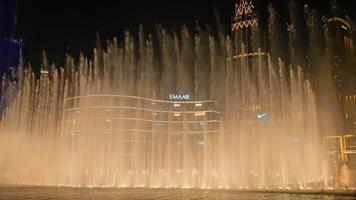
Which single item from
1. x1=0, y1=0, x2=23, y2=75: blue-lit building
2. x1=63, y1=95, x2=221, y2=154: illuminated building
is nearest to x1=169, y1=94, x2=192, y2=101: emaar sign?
x1=63, y1=95, x2=221, y2=154: illuminated building

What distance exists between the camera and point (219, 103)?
104 m

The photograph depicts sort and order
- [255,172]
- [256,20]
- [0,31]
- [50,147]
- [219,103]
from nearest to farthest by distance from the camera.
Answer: [255,172]
[50,147]
[0,31]
[219,103]
[256,20]

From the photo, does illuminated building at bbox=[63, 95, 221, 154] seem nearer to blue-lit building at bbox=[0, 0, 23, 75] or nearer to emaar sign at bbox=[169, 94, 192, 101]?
emaar sign at bbox=[169, 94, 192, 101]

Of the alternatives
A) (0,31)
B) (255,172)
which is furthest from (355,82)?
(0,31)

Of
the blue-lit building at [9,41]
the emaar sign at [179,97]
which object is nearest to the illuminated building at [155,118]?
the emaar sign at [179,97]

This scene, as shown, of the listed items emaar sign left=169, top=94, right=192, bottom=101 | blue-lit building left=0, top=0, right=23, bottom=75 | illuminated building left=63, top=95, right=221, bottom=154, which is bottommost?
illuminated building left=63, top=95, right=221, bottom=154

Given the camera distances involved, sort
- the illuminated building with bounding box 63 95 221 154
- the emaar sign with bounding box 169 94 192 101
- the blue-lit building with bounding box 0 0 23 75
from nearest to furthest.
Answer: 1. the illuminated building with bounding box 63 95 221 154
2. the blue-lit building with bounding box 0 0 23 75
3. the emaar sign with bounding box 169 94 192 101

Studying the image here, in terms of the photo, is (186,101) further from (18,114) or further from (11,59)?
(18,114)

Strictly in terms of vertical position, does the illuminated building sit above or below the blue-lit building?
below

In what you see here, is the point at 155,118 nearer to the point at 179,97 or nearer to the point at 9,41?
the point at 179,97

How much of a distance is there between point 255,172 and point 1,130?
30.7 metres

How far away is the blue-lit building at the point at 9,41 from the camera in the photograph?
96.2 m

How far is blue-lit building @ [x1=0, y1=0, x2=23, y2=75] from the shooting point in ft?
316

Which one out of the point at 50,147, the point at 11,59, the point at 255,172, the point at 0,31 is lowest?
the point at 255,172
